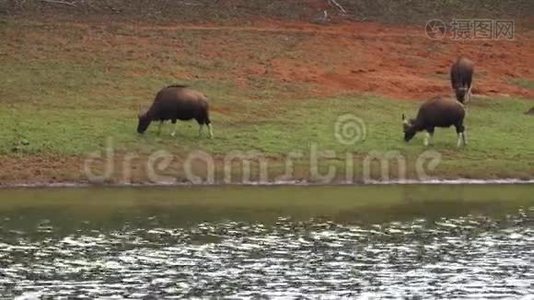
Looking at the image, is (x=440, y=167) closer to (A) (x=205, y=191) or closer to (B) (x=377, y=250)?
(A) (x=205, y=191)

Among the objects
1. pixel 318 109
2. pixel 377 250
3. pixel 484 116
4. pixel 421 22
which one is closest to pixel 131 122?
pixel 318 109

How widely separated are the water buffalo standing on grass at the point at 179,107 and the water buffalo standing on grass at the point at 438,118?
5.25 meters

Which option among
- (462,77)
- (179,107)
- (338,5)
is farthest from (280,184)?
(338,5)

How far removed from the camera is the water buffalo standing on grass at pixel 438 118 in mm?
30000

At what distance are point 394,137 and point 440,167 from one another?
9.35ft

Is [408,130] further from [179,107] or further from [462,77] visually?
[462,77]

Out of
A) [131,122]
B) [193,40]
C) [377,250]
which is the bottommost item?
[377,250]

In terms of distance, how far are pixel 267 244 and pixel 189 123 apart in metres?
12.4

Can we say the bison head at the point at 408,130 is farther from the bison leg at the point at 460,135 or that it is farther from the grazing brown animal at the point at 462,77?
the grazing brown animal at the point at 462,77

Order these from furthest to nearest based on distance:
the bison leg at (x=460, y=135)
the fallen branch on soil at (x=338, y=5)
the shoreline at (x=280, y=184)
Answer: the fallen branch on soil at (x=338, y=5) < the bison leg at (x=460, y=135) < the shoreline at (x=280, y=184)

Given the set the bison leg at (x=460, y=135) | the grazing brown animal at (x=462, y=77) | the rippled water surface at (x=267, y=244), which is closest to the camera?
the rippled water surface at (x=267, y=244)

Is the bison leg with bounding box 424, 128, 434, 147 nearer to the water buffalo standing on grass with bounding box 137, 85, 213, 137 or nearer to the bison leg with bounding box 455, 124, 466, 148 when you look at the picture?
the bison leg with bounding box 455, 124, 466, 148

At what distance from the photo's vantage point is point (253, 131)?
31.5 m

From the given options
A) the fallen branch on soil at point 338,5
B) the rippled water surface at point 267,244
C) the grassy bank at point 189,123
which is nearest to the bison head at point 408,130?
Answer: the grassy bank at point 189,123
